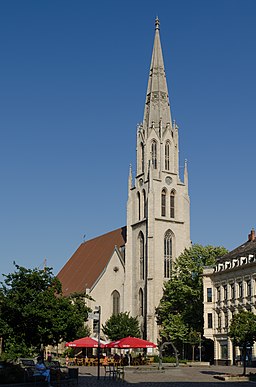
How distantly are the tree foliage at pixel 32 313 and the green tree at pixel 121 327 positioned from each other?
3099cm

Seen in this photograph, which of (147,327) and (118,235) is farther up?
(118,235)

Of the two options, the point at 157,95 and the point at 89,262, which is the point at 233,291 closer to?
the point at 89,262

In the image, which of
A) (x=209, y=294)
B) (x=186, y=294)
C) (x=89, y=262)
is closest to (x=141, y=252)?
(x=89, y=262)

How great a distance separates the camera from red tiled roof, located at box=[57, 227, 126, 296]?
8694 cm

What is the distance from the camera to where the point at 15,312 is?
41750 millimetres

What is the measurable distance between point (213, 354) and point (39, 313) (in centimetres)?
2863

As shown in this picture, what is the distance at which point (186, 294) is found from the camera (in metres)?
67.9

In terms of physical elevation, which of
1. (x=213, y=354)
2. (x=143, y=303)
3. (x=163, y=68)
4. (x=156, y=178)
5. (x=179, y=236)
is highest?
(x=163, y=68)

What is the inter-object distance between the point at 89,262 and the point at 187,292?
91.0ft

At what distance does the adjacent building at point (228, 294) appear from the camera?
55.8 meters

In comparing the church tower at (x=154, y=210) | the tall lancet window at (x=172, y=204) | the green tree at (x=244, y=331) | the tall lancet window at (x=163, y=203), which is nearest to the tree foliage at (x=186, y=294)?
the church tower at (x=154, y=210)

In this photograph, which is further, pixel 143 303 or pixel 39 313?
pixel 143 303

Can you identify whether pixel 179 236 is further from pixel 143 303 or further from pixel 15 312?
pixel 15 312

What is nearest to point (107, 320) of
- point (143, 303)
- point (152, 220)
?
point (143, 303)
